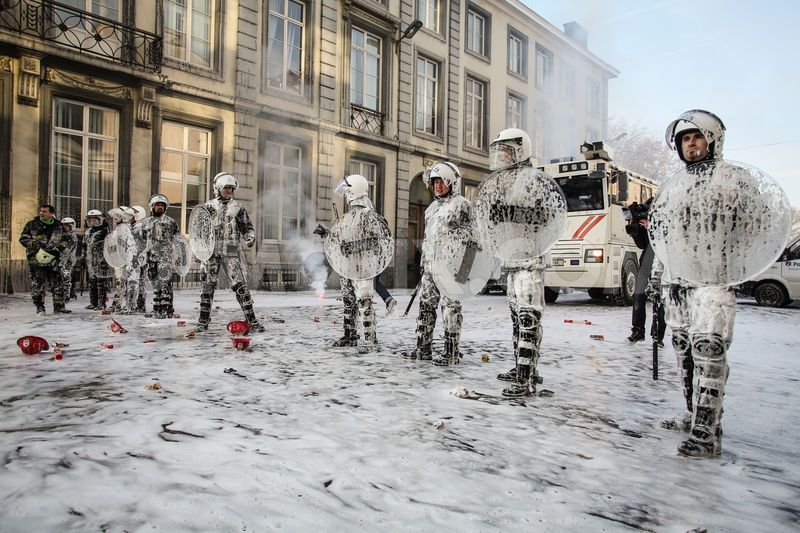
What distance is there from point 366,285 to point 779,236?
12.9 feet

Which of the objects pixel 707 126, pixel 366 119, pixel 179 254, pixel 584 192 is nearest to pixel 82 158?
pixel 179 254

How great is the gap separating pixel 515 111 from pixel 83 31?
18087 millimetres

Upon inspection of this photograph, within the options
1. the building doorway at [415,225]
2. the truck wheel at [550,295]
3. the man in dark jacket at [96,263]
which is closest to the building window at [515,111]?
the building doorway at [415,225]

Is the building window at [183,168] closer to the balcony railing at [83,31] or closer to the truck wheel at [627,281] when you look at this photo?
the balcony railing at [83,31]

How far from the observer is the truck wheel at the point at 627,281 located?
41.9 ft

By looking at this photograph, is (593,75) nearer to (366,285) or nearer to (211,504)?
(366,285)

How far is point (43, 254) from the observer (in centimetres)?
823

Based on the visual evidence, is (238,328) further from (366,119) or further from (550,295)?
(366,119)

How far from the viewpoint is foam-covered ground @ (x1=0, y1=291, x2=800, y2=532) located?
212 cm

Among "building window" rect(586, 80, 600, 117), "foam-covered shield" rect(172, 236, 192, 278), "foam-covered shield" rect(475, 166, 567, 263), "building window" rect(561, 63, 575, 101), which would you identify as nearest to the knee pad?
"foam-covered shield" rect(475, 166, 567, 263)

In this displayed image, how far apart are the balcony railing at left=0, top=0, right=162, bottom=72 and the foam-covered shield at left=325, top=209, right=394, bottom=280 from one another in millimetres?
9728


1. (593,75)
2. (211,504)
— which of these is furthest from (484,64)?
(211,504)

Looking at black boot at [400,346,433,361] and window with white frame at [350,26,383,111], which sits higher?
window with white frame at [350,26,383,111]

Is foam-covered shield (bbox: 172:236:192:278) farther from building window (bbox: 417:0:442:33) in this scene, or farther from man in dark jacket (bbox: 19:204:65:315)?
building window (bbox: 417:0:442:33)
